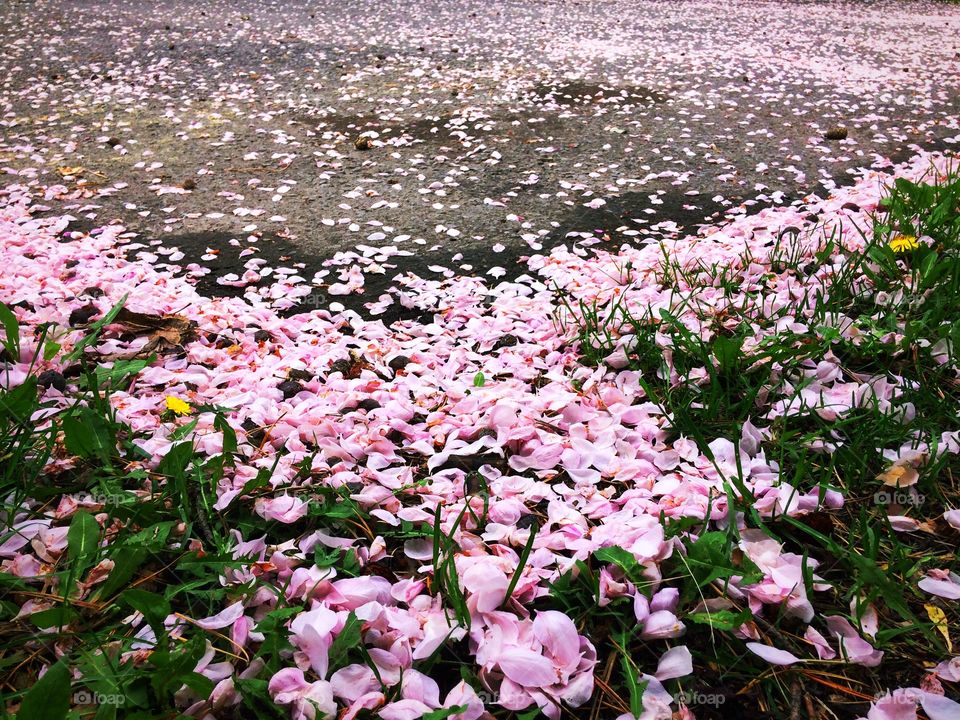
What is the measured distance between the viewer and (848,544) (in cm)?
156

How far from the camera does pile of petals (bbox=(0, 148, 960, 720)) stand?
1.29 meters

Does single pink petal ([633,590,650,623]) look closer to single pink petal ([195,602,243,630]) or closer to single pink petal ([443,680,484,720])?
single pink petal ([443,680,484,720])

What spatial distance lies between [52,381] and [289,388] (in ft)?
2.42

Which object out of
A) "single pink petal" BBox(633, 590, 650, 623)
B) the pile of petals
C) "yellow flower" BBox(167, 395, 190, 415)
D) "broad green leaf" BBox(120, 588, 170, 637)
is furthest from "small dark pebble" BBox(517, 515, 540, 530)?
"yellow flower" BBox(167, 395, 190, 415)

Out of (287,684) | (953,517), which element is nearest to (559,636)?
(287,684)

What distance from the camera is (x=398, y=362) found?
8.00ft

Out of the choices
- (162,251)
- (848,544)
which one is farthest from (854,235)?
(162,251)

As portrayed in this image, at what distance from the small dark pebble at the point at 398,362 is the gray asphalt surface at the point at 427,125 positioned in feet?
1.94

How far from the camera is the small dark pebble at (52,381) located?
202cm

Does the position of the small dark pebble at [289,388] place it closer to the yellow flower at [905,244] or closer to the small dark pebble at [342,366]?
the small dark pebble at [342,366]

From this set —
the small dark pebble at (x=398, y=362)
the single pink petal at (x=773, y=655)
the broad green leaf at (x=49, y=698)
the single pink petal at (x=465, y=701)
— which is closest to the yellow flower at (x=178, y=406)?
the small dark pebble at (x=398, y=362)

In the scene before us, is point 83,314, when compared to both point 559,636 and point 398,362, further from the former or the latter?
point 559,636

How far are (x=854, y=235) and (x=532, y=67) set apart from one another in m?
4.42

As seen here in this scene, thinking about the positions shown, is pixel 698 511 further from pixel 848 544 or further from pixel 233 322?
pixel 233 322
